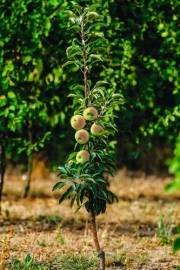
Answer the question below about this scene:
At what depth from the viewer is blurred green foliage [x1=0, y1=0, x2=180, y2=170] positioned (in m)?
5.89

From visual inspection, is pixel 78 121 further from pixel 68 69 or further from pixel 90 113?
pixel 68 69

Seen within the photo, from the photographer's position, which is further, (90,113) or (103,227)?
(103,227)

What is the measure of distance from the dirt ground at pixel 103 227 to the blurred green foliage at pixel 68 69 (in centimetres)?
92

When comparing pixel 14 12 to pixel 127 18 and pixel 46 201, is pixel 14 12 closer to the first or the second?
pixel 127 18

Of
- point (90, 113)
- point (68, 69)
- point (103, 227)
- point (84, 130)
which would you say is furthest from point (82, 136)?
point (103, 227)

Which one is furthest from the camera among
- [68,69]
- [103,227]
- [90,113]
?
[103,227]

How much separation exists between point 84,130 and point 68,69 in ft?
6.60

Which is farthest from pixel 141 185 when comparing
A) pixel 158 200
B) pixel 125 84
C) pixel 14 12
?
pixel 14 12

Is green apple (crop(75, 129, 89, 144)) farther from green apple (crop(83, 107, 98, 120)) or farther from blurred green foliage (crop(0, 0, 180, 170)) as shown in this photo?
blurred green foliage (crop(0, 0, 180, 170))

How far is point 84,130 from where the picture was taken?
13.8 ft

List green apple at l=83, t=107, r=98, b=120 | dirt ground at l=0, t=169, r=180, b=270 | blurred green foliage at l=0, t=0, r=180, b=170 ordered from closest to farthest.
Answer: green apple at l=83, t=107, r=98, b=120 → dirt ground at l=0, t=169, r=180, b=270 → blurred green foliage at l=0, t=0, r=180, b=170

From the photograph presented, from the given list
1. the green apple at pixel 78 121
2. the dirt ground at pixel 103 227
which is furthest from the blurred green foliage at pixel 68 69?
the green apple at pixel 78 121

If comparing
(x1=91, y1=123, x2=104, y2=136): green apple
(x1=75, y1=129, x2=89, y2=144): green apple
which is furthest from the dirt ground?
(x1=91, y1=123, x2=104, y2=136): green apple

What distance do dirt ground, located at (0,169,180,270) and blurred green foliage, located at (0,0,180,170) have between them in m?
0.92
